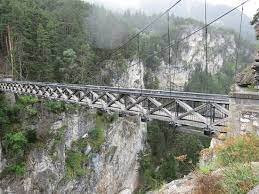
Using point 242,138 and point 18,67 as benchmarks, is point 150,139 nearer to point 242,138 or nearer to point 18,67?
point 18,67

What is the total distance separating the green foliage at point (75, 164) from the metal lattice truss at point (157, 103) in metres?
7.24

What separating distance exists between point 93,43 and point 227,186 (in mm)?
47348

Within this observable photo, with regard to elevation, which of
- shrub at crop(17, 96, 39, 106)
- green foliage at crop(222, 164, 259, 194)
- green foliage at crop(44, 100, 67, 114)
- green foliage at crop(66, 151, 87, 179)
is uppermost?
green foliage at crop(222, 164, 259, 194)

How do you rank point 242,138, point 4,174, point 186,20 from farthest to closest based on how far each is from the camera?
point 186,20 < point 4,174 < point 242,138

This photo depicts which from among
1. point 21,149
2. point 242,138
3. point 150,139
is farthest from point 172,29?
point 242,138

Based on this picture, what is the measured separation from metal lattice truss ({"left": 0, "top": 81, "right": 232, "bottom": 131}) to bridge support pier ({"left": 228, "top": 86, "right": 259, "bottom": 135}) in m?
1.19

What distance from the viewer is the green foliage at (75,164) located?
2664 cm

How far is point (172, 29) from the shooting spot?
338 feet

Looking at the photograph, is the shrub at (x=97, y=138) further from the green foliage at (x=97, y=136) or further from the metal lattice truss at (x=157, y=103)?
the metal lattice truss at (x=157, y=103)

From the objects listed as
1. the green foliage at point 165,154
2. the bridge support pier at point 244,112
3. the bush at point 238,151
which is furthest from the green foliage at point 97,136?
the bush at point 238,151

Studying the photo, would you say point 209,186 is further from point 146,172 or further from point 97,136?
point 146,172

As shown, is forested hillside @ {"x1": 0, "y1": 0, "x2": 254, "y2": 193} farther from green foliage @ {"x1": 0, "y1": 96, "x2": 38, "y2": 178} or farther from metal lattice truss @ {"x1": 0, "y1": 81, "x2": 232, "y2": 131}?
metal lattice truss @ {"x1": 0, "y1": 81, "x2": 232, "y2": 131}

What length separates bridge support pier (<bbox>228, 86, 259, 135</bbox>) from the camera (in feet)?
26.4

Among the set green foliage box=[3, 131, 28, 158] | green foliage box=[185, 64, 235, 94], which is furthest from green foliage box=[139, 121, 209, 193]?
green foliage box=[185, 64, 235, 94]
